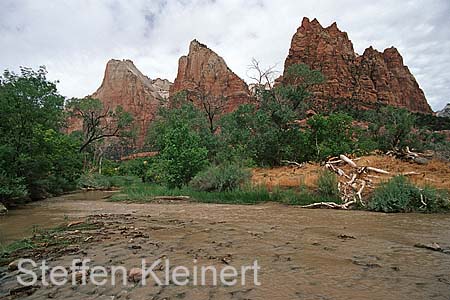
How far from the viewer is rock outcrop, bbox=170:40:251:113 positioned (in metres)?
78.9

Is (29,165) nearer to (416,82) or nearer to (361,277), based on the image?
(361,277)

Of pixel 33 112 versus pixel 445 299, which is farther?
pixel 33 112

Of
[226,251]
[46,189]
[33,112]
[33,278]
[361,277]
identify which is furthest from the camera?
[46,189]

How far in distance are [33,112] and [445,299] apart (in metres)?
17.9

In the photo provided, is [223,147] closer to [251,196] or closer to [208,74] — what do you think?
[251,196]

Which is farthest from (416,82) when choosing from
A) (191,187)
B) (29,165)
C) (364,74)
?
(29,165)

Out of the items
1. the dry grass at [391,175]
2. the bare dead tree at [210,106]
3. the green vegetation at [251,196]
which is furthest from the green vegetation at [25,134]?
the bare dead tree at [210,106]

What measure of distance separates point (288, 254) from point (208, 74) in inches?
3169

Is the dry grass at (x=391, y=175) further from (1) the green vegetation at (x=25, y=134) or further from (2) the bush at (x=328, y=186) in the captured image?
(1) the green vegetation at (x=25, y=134)

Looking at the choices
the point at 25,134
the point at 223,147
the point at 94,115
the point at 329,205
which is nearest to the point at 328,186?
the point at 329,205

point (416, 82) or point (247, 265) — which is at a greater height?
point (416, 82)

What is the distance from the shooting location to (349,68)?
73000 mm

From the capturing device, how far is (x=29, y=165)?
1579 cm

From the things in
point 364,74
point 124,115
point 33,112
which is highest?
point 364,74
